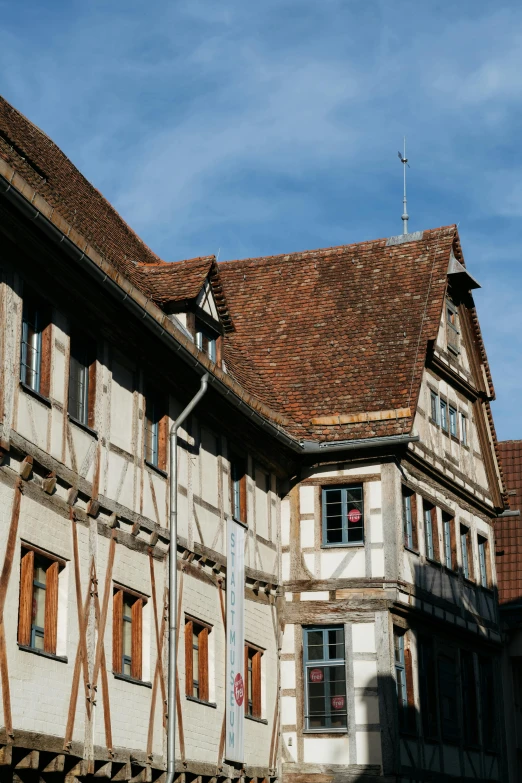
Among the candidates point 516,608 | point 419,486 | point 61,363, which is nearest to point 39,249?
point 61,363

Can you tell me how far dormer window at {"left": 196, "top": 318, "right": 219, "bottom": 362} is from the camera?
67.5ft

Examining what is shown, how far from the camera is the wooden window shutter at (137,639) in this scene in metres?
16.9

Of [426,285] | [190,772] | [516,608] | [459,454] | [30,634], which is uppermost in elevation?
[426,285]

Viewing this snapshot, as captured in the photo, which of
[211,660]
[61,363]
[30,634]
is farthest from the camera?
[211,660]

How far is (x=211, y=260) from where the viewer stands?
20.4 m

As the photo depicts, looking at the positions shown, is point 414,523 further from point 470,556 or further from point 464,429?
point 464,429

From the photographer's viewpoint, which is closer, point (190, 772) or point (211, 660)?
point (190, 772)

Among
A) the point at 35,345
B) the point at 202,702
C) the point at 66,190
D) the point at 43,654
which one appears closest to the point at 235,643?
the point at 202,702

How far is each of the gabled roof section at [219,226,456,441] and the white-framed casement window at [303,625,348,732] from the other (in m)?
3.37

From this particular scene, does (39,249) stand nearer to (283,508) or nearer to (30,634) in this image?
(30,634)

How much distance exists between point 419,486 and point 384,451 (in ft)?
5.48

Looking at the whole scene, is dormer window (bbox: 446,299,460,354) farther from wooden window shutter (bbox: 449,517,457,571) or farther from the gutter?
the gutter

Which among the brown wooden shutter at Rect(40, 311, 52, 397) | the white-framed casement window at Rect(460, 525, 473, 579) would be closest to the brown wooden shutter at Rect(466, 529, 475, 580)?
the white-framed casement window at Rect(460, 525, 473, 579)

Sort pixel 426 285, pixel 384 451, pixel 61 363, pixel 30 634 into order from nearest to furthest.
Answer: pixel 30 634
pixel 61 363
pixel 384 451
pixel 426 285
